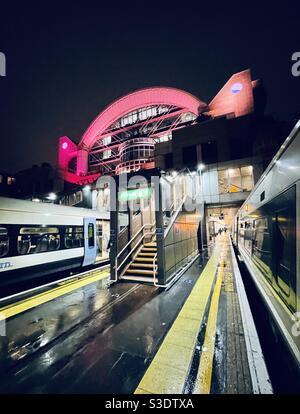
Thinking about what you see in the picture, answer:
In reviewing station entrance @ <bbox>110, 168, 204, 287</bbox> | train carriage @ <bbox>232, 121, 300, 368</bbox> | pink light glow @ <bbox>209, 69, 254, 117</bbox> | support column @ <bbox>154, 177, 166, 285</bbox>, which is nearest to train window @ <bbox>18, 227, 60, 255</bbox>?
station entrance @ <bbox>110, 168, 204, 287</bbox>

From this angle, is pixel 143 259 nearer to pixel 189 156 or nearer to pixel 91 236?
pixel 91 236

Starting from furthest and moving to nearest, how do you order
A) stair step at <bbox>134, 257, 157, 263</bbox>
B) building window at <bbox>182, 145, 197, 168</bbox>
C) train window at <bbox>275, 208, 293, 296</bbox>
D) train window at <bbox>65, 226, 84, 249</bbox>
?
building window at <bbox>182, 145, 197, 168</bbox>
train window at <bbox>65, 226, 84, 249</bbox>
stair step at <bbox>134, 257, 157, 263</bbox>
train window at <bbox>275, 208, 293, 296</bbox>

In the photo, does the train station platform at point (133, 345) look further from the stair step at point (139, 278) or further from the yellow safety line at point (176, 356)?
the stair step at point (139, 278)

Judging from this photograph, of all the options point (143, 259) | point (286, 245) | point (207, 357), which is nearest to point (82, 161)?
point (143, 259)

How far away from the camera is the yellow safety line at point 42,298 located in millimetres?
4586

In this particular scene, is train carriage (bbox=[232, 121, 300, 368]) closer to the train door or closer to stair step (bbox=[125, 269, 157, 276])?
stair step (bbox=[125, 269, 157, 276])

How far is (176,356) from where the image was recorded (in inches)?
114

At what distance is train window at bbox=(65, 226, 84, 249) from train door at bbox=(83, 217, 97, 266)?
289 mm

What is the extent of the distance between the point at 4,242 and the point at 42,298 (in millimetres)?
2506

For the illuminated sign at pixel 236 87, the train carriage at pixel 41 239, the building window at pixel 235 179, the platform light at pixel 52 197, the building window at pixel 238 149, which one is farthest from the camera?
the platform light at pixel 52 197

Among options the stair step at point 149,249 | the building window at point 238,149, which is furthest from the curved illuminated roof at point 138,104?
the stair step at point 149,249

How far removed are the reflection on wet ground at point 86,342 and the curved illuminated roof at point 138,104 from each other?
27.8 metres

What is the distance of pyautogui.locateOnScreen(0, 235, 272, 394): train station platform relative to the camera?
7.79 ft

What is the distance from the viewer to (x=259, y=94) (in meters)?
25.2
